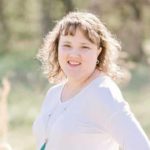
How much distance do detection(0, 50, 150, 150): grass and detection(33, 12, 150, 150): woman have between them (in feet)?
12.1

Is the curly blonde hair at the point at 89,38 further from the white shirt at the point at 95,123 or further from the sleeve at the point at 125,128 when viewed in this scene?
the sleeve at the point at 125,128

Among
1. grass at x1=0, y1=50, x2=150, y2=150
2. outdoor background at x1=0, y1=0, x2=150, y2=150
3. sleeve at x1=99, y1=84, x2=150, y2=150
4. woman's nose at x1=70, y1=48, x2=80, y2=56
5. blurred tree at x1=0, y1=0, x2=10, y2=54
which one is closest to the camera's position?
sleeve at x1=99, y1=84, x2=150, y2=150

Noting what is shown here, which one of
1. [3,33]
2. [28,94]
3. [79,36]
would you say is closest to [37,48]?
[3,33]

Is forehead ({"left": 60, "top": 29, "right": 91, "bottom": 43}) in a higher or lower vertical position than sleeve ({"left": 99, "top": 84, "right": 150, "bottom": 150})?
higher

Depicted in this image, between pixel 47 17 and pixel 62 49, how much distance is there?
7.01 m

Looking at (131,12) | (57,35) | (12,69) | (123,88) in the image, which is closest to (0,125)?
(57,35)

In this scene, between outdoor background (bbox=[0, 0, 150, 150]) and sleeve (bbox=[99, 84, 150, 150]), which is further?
outdoor background (bbox=[0, 0, 150, 150])

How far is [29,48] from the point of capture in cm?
965

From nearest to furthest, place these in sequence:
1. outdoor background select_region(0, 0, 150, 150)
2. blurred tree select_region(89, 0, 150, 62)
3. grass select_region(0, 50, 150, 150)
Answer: grass select_region(0, 50, 150, 150) < outdoor background select_region(0, 0, 150, 150) < blurred tree select_region(89, 0, 150, 62)

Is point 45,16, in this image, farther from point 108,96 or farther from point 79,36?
point 108,96

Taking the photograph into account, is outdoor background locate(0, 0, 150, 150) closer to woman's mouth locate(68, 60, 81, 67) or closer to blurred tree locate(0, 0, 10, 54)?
blurred tree locate(0, 0, 10, 54)

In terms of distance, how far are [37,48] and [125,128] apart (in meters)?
7.43

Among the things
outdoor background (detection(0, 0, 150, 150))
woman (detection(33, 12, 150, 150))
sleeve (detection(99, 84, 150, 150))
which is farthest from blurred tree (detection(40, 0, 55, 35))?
sleeve (detection(99, 84, 150, 150))

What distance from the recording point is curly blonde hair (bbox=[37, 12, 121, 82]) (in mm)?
1974
